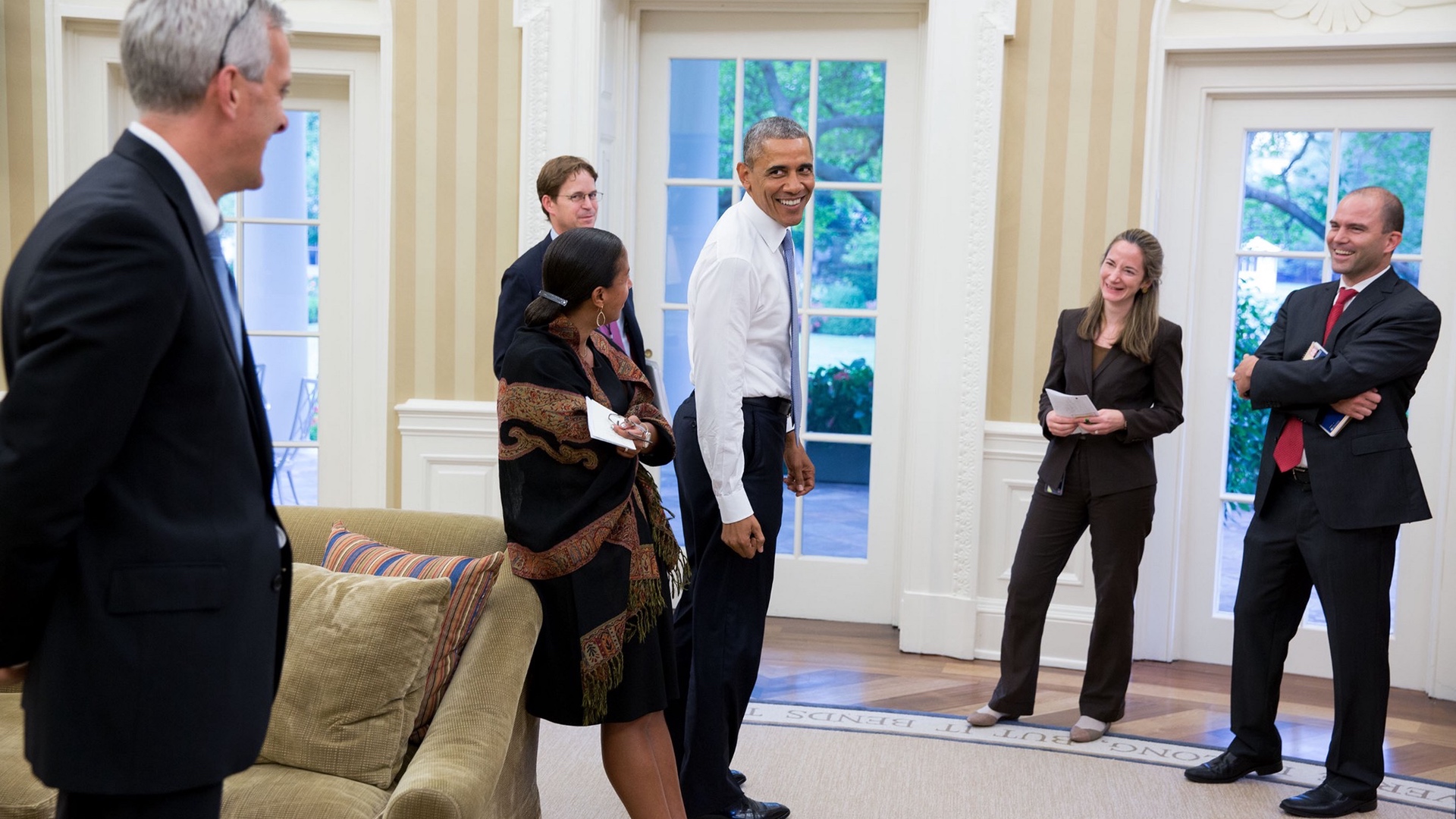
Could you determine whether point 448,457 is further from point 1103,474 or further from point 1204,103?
point 1204,103

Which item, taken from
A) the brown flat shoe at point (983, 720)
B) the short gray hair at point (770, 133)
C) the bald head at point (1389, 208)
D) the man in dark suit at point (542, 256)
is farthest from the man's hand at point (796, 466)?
the bald head at point (1389, 208)

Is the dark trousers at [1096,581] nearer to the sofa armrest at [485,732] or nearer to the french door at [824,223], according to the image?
the french door at [824,223]

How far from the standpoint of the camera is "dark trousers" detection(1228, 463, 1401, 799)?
2.98 m

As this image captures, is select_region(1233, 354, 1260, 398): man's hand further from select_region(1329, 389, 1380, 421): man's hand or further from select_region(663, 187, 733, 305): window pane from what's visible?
select_region(663, 187, 733, 305): window pane

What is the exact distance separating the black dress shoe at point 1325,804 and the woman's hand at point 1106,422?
3.47ft

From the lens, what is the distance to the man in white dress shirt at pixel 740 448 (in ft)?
8.24

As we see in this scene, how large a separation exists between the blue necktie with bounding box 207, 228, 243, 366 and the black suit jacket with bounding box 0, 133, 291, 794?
25 mm

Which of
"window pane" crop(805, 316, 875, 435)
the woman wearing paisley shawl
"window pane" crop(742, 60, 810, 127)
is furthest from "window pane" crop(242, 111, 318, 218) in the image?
the woman wearing paisley shawl

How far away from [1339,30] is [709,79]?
2187mm

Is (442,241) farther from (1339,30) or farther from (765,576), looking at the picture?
(1339,30)

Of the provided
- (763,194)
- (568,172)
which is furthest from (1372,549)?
(568,172)

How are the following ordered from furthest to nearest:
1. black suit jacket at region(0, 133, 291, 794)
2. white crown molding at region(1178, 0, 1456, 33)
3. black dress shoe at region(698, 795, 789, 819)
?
white crown molding at region(1178, 0, 1456, 33)
black dress shoe at region(698, 795, 789, 819)
black suit jacket at region(0, 133, 291, 794)

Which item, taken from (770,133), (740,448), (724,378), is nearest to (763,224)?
(770,133)

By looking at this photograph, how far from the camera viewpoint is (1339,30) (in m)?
3.88
